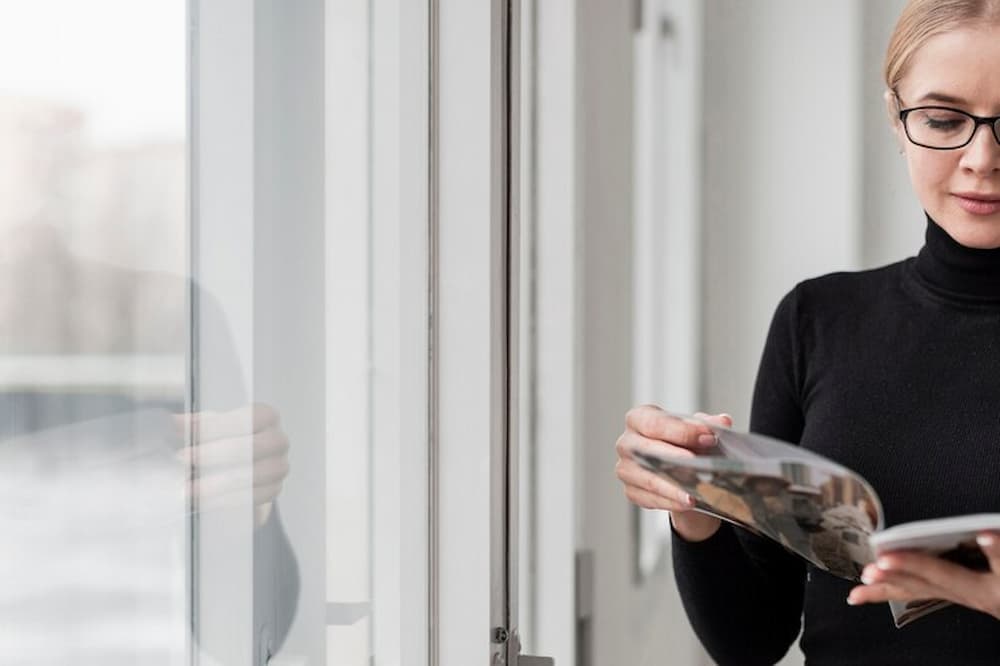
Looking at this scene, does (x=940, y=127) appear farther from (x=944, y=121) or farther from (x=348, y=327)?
(x=348, y=327)

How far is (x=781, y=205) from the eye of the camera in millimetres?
1881

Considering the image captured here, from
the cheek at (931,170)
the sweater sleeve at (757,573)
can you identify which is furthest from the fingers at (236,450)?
the cheek at (931,170)

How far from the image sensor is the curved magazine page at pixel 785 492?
0.62m

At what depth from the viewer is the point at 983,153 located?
909 millimetres

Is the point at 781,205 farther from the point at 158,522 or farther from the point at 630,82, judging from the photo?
the point at 158,522

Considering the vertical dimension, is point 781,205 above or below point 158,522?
above

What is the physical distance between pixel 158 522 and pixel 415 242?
0.51 metres

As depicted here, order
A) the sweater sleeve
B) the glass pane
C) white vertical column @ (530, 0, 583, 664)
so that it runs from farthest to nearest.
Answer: white vertical column @ (530, 0, 583, 664), the sweater sleeve, the glass pane

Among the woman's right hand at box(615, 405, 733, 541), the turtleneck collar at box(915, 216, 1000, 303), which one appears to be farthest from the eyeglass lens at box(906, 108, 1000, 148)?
the woman's right hand at box(615, 405, 733, 541)

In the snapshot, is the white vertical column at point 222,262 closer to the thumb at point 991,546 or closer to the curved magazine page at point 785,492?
the curved magazine page at point 785,492

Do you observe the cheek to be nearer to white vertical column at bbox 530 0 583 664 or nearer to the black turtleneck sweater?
the black turtleneck sweater

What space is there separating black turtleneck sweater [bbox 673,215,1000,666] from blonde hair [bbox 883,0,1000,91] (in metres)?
0.16

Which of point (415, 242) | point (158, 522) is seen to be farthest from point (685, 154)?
point (158, 522)

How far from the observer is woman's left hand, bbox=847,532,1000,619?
2.05ft
